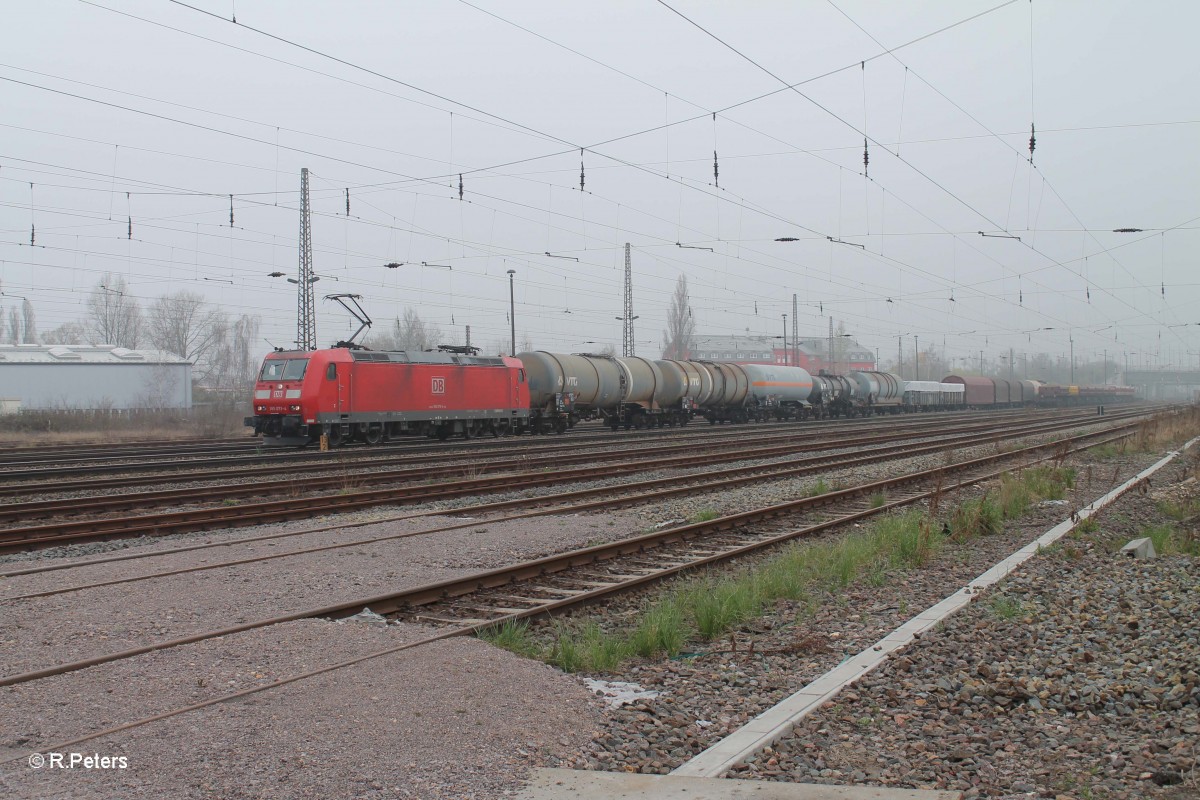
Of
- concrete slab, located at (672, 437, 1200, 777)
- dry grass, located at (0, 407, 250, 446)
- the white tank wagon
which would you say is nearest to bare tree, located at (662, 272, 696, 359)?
the white tank wagon

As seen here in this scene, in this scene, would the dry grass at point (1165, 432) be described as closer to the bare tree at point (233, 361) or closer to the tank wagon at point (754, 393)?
the tank wagon at point (754, 393)

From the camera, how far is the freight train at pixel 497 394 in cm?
2575

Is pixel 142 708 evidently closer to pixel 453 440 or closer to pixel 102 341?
pixel 453 440

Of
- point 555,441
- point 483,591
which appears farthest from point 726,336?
point 483,591

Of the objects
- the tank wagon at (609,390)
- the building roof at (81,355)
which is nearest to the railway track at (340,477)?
the tank wagon at (609,390)

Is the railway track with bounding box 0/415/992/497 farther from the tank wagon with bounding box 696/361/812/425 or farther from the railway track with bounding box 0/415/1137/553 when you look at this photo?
the tank wagon with bounding box 696/361/812/425

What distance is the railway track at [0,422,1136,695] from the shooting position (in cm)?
775

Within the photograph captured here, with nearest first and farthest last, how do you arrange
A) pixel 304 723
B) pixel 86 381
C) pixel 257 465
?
pixel 304 723
pixel 257 465
pixel 86 381

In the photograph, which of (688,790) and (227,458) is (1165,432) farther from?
(688,790)

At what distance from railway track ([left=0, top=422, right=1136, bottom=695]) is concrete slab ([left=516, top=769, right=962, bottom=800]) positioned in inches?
89.7

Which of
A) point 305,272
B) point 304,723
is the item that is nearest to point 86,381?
point 305,272

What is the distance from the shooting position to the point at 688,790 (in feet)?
14.6

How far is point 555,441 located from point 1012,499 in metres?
17.6

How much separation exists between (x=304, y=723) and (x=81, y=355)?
6816cm
